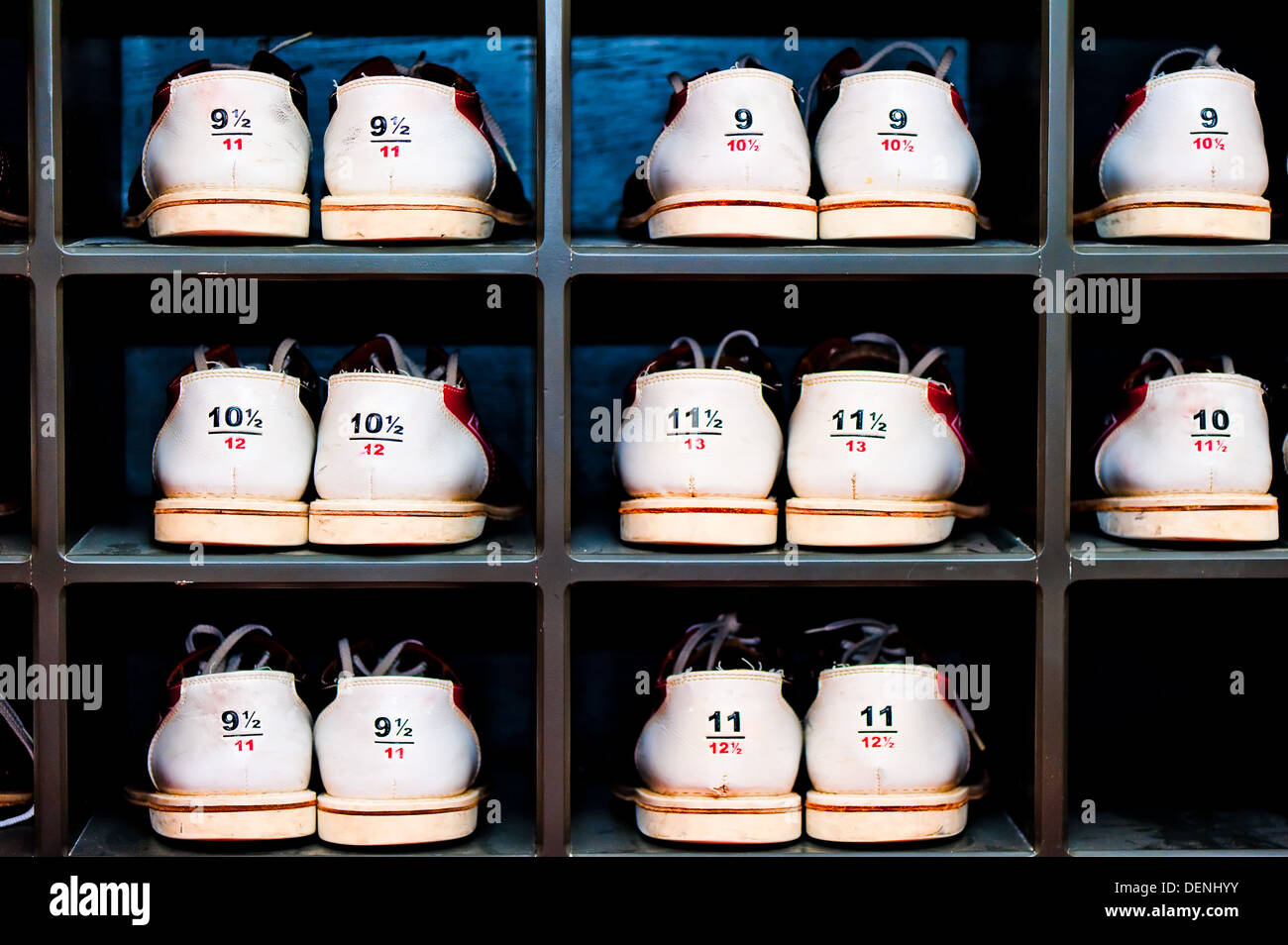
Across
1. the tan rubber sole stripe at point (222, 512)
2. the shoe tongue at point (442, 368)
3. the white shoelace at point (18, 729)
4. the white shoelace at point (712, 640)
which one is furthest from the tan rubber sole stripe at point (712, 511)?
the white shoelace at point (18, 729)

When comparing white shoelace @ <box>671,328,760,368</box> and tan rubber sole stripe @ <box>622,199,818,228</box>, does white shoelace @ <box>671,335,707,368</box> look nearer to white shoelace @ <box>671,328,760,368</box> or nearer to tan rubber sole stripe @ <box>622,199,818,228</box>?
white shoelace @ <box>671,328,760,368</box>

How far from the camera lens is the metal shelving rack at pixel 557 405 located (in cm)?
156

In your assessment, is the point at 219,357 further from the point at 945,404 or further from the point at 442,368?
the point at 945,404

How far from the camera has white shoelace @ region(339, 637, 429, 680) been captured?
164cm

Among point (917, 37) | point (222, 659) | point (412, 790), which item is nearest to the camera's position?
point (412, 790)

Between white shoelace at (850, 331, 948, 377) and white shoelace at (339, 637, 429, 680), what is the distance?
2.57 feet

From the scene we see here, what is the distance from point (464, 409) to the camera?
167 centimetres

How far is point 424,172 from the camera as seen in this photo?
63.1 inches

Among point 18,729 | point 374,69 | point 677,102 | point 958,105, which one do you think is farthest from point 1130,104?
point 18,729

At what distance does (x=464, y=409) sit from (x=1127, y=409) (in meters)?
0.93

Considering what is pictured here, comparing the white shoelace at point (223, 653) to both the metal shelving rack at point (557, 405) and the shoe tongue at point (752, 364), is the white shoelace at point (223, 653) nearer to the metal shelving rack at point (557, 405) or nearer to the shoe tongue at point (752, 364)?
the metal shelving rack at point (557, 405)
